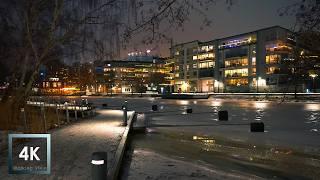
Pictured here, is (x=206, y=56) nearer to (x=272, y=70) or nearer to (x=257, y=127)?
(x=272, y=70)

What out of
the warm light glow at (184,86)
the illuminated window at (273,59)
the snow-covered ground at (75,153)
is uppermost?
the illuminated window at (273,59)

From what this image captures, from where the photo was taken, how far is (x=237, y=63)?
12125cm

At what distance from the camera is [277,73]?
333ft

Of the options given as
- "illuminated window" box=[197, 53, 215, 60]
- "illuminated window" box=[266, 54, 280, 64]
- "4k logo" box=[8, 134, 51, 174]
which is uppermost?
"illuminated window" box=[197, 53, 215, 60]

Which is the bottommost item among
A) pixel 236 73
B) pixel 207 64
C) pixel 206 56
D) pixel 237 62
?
pixel 236 73

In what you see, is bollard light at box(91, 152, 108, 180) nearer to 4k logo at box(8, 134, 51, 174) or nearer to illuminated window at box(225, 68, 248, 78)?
4k logo at box(8, 134, 51, 174)

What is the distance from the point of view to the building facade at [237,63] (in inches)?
4050

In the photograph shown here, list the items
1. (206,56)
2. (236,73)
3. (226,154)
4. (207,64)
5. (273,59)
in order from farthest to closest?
(206,56) → (207,64) → (236,73) → (273,59) → (226,154)

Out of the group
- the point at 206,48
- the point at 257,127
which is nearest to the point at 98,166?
the point at 257,127

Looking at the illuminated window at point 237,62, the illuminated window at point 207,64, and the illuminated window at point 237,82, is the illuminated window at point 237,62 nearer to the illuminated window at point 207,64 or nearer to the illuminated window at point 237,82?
the illuminated window at point 237,82

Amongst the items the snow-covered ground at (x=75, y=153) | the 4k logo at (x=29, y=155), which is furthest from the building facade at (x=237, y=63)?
the 4k logo at (x=29, y=155)

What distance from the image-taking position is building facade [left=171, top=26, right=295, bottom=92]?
10288 cm

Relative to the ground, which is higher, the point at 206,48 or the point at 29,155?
the point at 206,48

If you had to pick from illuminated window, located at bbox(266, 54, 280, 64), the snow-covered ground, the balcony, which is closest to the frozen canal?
the snow-covered ground
